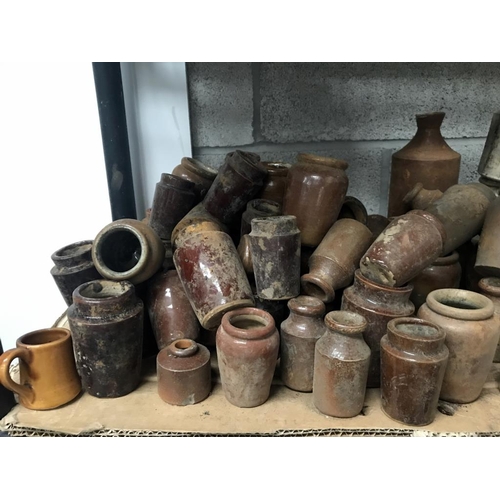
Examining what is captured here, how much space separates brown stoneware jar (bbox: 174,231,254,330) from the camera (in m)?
0.95

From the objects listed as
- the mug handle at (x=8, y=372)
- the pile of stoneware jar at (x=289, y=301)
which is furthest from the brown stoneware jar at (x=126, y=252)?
the mug handle at (x=8, y=372)

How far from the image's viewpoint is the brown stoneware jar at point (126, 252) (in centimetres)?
101

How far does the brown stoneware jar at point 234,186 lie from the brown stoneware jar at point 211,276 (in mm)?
155

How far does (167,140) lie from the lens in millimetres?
1564

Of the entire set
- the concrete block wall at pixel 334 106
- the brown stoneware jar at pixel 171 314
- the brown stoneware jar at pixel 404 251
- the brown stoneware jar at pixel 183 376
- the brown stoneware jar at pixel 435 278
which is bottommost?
the brown stoneware jar at pixel 183 376

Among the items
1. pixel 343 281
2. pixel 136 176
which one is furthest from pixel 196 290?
pixel 136 176

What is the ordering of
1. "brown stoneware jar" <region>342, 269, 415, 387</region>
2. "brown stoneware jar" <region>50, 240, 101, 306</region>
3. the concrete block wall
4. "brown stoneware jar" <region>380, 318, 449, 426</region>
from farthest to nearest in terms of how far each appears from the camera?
the concrete block wall < "brown stoneware jar" <region>50, 240, 101, 306</region> < "brown stoneware jar" <region>342, 269, 415, 387</region> < "brown stoneware jar" <region>380, 318, 449, 426</region>

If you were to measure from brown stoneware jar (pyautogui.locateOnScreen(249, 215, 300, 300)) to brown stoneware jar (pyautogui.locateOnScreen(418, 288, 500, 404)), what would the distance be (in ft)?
0.89

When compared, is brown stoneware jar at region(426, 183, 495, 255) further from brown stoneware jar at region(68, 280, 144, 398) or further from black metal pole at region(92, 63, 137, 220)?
black metal pole at region(92, 63, 137, 220)

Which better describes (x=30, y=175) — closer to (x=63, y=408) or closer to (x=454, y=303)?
(x=63, y=408)

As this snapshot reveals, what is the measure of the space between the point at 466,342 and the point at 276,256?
1.30ft

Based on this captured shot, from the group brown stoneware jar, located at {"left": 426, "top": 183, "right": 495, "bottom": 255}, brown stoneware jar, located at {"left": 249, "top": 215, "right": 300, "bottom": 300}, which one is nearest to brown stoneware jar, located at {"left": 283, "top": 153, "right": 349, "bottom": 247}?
brown stoneware jar, located at {"left": 249, "top": 215, "right": 300, "bottom": 300}

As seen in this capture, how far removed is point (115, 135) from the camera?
142cm

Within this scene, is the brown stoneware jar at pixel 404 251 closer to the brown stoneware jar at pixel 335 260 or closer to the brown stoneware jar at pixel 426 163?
the brown stoneware jar at pixel 335 260
